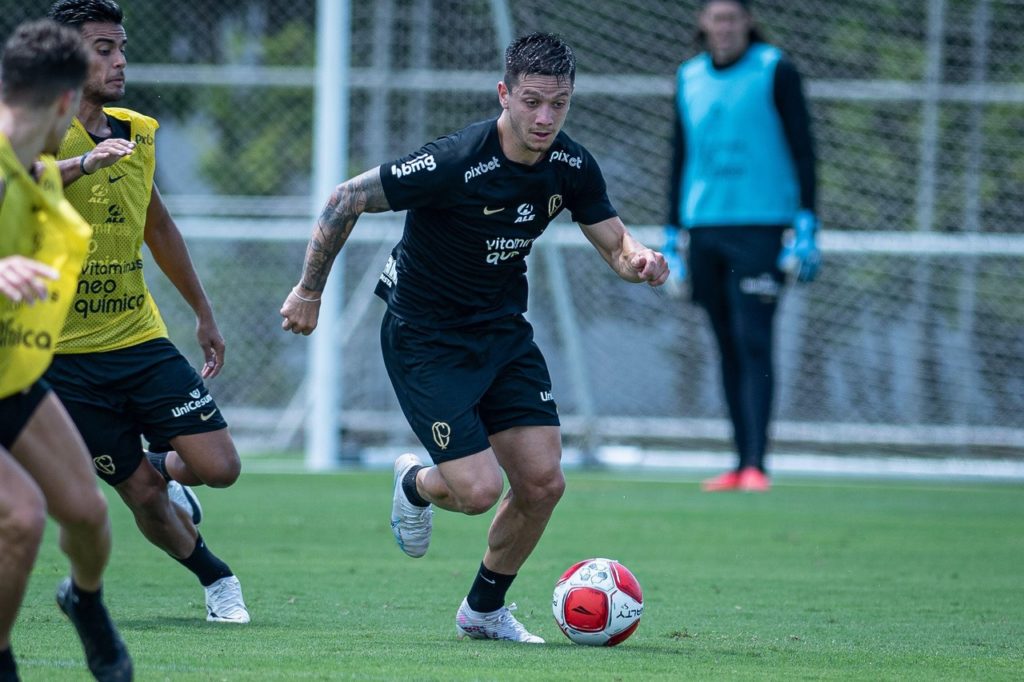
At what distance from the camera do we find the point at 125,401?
5.55 metres

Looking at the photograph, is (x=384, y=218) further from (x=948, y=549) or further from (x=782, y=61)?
(x=948, y=549)

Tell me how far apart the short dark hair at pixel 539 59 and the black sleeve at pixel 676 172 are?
5.54 m

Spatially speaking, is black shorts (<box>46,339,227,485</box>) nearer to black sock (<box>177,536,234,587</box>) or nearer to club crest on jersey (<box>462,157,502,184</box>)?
black sock (<box>177,536,234,587</box>)

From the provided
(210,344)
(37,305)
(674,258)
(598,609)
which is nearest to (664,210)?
(674,258)

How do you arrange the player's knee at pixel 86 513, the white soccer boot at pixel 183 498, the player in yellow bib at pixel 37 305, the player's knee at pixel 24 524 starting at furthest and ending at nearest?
the white soccer boot at pixel 183 498 → the player's knee at pixel 86 513 → the player in yellow bib at pixel 37 305 → the player's knee at pixel 24 524

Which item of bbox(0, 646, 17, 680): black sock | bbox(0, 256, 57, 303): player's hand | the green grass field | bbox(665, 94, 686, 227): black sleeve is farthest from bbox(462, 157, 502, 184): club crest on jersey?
bbox(665, 94, 686, 227): black sleeve

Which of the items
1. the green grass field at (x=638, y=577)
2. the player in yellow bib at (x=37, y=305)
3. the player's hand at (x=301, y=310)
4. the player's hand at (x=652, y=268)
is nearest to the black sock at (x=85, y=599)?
the player in yellow bib at (x=37, y=305)

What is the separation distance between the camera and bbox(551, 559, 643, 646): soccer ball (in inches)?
198

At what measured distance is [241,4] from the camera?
14.1 metres

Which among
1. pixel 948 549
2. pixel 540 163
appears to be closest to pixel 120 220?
pixel 540 163

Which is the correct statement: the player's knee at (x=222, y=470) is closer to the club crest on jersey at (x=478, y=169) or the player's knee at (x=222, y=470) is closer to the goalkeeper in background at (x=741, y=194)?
the club crest on jersey at (x=478, y=169)

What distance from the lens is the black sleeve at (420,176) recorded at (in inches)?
208

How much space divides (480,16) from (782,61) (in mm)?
3391

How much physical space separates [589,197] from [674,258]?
5.16 meters
